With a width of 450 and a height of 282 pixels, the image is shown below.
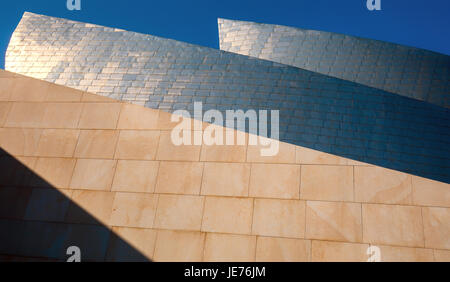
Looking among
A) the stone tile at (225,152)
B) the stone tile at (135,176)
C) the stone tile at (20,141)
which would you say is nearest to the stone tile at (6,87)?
the stone tile at (20,141)

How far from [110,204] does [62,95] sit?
379 centimetres

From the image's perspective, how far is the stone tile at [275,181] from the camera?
27.8 feet

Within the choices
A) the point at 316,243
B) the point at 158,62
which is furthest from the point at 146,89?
the point at 316,243

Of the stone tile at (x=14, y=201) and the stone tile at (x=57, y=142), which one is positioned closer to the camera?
the stone tile at (x=14, y=201)

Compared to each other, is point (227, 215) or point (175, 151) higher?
point (175, 151)

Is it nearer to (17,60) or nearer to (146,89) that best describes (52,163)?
(146,89)

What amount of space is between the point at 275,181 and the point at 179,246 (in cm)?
270

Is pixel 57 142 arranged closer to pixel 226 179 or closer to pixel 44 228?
pixel 44 228

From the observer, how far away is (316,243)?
25.9ft

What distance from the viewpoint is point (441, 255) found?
734 cm

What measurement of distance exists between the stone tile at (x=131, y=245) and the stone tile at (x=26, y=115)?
420 centimetres

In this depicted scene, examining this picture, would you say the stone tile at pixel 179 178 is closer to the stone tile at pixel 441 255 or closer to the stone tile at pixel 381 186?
the stone tile at pixel 381 186

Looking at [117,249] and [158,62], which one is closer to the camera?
[117,249]

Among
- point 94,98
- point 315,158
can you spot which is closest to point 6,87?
point 94,98
